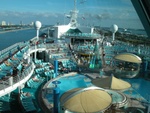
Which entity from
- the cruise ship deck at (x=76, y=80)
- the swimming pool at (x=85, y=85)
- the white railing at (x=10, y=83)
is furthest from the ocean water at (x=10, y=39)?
the white railing at (x=10, y=83)

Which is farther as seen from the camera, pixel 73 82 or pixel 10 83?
pixel 73 82

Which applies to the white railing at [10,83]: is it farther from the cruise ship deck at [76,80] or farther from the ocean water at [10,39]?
the ocean water at [10,39]

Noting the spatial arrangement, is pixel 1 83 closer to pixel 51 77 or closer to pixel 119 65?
pixel 51 77

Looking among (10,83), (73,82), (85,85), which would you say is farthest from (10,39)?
(10,83)

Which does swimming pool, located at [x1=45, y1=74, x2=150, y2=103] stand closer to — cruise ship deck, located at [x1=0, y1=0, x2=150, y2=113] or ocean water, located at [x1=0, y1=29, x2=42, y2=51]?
cruise ship deck, located at [x1=0, y1=0, x2=150, y2=113]

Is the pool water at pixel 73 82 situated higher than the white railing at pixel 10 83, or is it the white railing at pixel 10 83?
the white railing at pixel 10 83

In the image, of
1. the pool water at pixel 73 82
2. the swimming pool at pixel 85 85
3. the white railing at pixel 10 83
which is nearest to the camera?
the white railing at pixel 10 83

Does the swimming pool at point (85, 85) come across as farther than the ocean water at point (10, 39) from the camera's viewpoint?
No

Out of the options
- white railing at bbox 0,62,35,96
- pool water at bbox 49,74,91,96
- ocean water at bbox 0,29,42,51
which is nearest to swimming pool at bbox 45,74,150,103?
pool water at bbox 49,74,91,96

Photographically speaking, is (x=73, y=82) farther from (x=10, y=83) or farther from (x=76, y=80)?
(x=10, y=83)

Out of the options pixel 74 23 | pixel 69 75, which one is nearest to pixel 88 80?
pixel 69 75

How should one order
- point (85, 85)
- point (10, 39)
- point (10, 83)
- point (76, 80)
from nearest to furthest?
point (10, 83) → point (85, 85) → point (76, 80) → point (10, 39)
